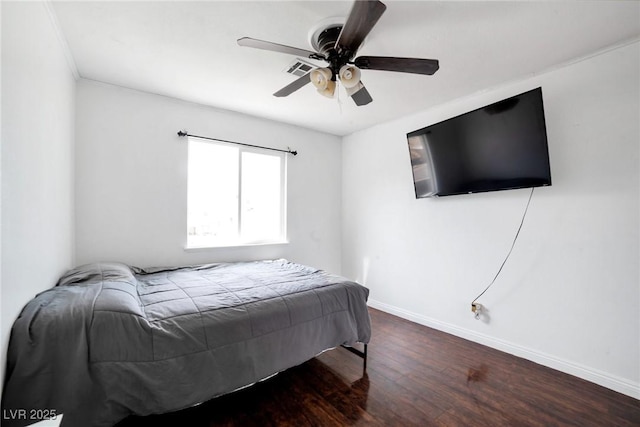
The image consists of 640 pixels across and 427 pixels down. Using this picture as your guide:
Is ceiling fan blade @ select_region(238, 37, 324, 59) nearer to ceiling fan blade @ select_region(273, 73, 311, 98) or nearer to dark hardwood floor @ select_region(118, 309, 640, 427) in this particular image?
ceiling fan blade @ select_region(273, 73, 311, 98)

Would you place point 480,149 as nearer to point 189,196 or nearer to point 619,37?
point 619,37

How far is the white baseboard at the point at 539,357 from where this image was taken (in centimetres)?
196

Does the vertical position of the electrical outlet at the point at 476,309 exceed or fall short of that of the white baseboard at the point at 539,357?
it exceeds it

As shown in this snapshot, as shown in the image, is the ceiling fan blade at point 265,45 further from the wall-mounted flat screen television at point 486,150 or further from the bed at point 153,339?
the wall-mounted flat screen television at point 486,150

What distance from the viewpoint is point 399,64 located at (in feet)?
5.48

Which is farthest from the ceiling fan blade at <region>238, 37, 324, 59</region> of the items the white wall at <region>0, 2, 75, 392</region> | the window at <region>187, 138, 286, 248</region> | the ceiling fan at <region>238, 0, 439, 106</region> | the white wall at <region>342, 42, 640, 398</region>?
the white wall at <region>342, 42, 640, 398</region>

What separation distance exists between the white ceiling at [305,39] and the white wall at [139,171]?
24 cm

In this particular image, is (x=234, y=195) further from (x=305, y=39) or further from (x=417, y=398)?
(x=417, y=398)

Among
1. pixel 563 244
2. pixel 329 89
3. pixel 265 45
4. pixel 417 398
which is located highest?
pixel 265 45

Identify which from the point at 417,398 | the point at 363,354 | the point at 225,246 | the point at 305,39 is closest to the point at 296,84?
the point at 305,39

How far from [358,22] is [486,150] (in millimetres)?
1823

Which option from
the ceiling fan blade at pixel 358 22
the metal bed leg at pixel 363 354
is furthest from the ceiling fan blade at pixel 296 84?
the metal bed leg at pixel 363 354

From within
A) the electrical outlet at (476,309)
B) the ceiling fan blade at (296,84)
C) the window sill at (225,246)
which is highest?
the ceiling fan blade at (296,84)

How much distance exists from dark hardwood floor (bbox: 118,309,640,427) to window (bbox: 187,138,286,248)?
177 centimetres
